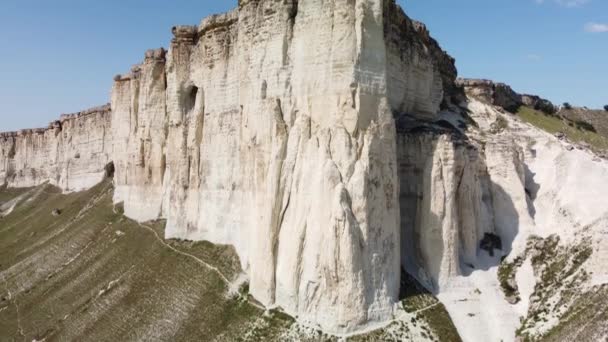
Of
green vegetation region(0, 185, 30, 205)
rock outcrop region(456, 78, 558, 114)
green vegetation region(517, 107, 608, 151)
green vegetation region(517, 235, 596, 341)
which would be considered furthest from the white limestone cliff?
green vegetation region(0, 185, 30, 205)

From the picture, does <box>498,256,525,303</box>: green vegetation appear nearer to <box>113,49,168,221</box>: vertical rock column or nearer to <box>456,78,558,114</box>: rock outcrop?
<box>456,78,558,114</box>: rock outcrop

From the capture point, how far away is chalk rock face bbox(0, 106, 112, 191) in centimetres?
6700

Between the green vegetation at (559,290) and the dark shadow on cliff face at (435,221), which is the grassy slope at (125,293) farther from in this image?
the green vegetation at (559,290)

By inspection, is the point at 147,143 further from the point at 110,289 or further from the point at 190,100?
the point at 110,289

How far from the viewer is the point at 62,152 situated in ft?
249

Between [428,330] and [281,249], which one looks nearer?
[428,330]

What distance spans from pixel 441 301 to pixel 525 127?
20860 millimetres

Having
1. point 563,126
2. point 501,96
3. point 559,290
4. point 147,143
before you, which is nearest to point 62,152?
point 147,143

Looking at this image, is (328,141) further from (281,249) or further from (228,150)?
(228,150)

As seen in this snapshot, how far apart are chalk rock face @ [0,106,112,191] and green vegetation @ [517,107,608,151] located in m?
51.3

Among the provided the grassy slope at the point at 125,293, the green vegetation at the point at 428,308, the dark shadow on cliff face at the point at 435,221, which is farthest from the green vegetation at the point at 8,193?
the green vegetation at the point at 428,308

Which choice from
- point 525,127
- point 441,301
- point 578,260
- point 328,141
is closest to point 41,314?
point 328,141

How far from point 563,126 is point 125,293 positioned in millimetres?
54429

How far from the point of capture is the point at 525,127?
41781 mm
